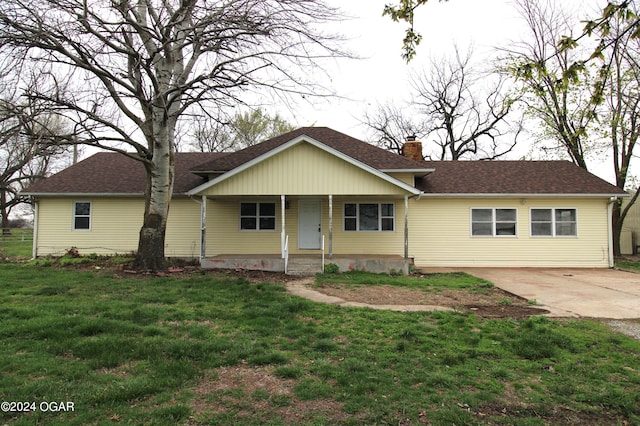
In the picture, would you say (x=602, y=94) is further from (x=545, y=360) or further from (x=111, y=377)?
(x=111, y=377)

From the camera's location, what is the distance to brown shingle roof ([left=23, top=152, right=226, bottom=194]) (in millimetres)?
15422

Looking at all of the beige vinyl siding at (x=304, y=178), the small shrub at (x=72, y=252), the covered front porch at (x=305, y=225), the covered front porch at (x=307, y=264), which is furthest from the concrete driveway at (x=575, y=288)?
the small shrub at (x=72, y=252)

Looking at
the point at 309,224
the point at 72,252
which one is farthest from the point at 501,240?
the point at 72,252

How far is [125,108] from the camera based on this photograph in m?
11.0

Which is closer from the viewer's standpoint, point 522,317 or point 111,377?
point 111,377

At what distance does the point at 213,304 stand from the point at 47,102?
22.6 ft

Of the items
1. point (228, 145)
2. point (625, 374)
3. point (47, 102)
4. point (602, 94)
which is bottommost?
point (625, 374)

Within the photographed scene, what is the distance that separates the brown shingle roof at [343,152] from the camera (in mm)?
14859

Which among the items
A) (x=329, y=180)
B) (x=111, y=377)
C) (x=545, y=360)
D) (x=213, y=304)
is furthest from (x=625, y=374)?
(x=329, y=180)

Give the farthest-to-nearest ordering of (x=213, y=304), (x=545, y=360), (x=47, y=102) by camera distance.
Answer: (x=47, y=102) → (x=213, y=304) → (x=545, y=360)

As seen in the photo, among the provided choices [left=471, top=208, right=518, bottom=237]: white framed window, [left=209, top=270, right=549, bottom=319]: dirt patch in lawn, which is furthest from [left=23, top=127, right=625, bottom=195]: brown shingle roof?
[left=209, top=270, right=549, bottom=319]: dirt patch in lawn

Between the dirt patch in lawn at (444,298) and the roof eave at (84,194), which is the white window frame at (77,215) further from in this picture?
the dirt patch in lawn at (444,298)

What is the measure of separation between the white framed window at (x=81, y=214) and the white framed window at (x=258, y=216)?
6.43 m

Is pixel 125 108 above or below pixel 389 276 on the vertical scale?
above
